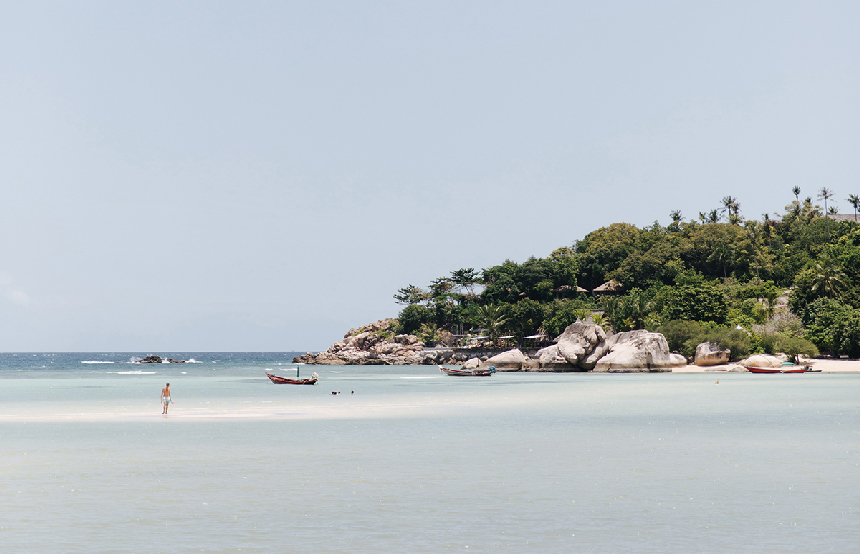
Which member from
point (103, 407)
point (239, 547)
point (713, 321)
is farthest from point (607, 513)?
point (713, 321)

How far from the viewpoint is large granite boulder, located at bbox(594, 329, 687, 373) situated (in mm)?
97125

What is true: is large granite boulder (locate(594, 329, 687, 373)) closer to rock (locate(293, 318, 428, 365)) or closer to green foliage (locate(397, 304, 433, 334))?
rock (locate(293, 318, 428, 365))

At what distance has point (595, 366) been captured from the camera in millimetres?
102375

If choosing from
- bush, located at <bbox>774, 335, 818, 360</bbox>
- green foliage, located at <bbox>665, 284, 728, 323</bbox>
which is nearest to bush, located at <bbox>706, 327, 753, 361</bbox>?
bush, located at <bbox>774, 335, 818, 360</bbox>

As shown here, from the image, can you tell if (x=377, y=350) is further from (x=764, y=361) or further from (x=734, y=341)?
(x=764, y=361)

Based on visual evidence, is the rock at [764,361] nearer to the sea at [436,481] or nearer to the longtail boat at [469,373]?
the longtail boat at [469,373]

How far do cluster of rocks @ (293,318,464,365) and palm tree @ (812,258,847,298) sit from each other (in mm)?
63624

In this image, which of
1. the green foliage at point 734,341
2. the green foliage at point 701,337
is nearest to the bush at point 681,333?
the green foliage at point 701,337

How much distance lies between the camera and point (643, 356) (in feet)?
319

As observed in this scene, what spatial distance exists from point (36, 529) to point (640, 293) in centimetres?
11898

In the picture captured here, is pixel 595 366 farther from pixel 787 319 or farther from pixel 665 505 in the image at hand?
pixel 665 505

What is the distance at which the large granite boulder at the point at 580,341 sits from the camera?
102875 millimetres

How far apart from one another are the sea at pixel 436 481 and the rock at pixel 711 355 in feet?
181

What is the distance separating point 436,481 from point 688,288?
95450mm
